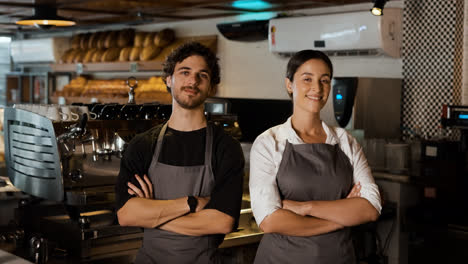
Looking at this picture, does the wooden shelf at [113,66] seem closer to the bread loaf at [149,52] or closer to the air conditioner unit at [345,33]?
the bread loaf at [149,52]

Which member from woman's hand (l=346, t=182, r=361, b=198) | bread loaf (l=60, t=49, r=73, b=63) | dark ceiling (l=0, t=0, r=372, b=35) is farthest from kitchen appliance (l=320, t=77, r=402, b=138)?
bread loaf (l=60, t=49, r=73, b=63)

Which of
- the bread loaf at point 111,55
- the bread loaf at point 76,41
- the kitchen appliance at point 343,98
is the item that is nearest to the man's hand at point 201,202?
the kitchen appliance at point 343,98

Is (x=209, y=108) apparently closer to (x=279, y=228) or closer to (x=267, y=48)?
(x=267, y=48)

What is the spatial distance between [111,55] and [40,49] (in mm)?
1843

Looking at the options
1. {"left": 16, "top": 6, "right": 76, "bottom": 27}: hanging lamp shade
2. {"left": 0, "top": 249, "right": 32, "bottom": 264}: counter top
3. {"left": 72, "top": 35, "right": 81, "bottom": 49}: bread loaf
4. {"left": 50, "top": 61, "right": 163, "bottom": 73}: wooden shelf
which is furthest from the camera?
{"left": 72, "top": 35, "right": 81, "bottom": 49}: bread loaf

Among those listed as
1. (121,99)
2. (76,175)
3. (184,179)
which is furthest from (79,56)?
(184,179)

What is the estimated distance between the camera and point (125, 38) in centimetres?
775

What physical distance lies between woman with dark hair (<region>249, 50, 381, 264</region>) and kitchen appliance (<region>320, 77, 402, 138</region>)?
2.60 m

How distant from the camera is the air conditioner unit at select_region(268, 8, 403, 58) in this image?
4945 mm

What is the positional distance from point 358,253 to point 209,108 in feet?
6.09

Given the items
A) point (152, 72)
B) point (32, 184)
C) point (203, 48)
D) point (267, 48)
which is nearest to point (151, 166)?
point (203, 48)

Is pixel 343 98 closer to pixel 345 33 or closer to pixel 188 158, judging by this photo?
pixel 345 33

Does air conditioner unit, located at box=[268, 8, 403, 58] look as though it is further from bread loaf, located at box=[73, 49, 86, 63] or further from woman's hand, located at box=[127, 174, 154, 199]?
bread loaf, located at box=[73, 49, 86, 63]

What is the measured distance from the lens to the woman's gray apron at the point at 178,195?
2.30 m
